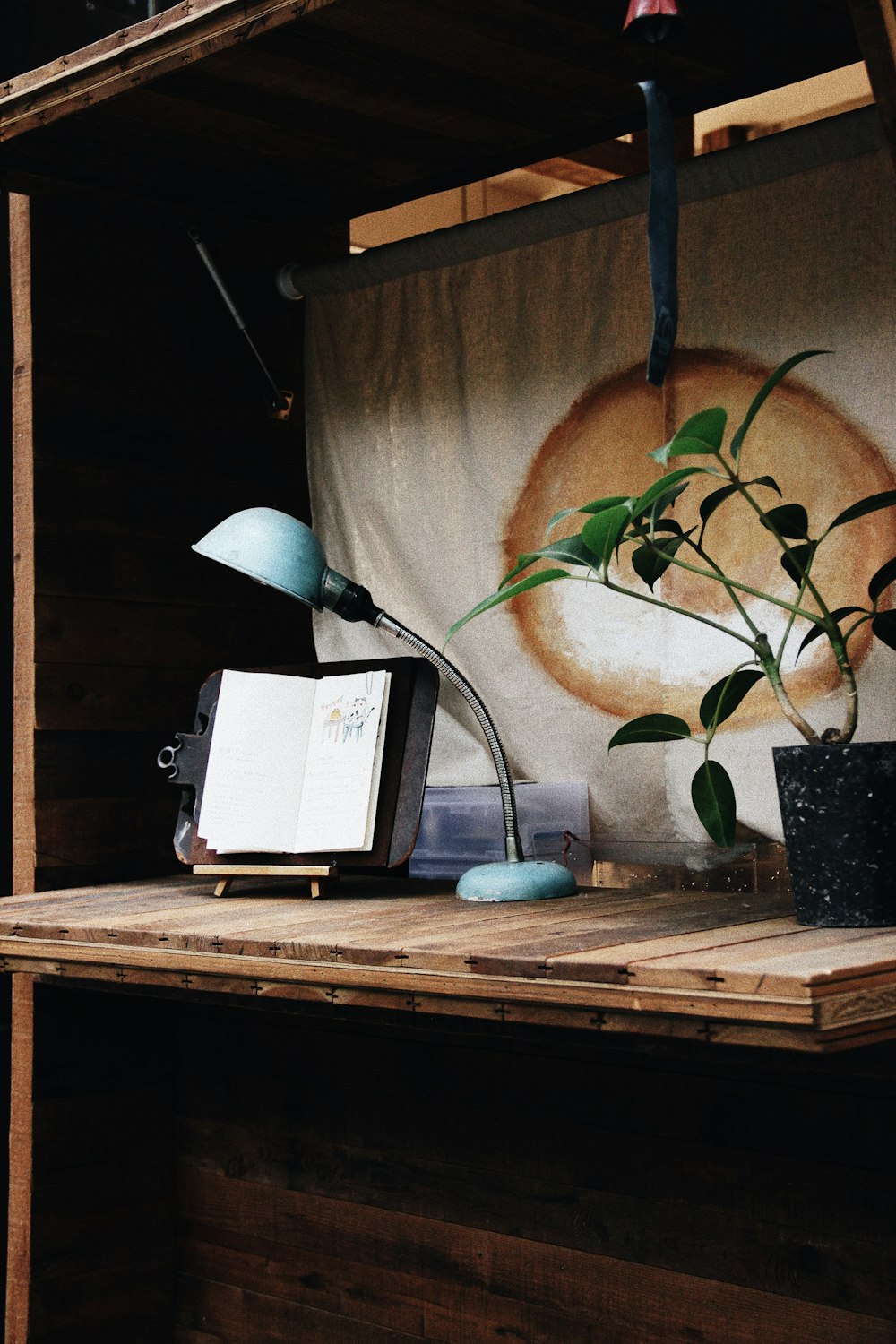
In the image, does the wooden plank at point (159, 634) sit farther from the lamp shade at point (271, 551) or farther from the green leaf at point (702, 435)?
the green leaf at point (702, 435)

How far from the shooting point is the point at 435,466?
8.21 feet

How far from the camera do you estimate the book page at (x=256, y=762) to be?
215 cm

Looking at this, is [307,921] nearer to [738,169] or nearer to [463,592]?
[463,592]

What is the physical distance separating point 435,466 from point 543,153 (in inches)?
20.4

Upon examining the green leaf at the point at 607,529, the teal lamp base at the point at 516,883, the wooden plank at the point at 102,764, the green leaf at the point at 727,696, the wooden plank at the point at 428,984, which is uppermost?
the green leaf at the point at 607,529

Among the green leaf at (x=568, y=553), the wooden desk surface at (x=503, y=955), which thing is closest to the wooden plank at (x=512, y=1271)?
the wooden desk surface at (x=503, y=955)

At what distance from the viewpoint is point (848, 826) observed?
1533 millimetres

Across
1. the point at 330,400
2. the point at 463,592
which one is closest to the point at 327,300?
the point at 330,400

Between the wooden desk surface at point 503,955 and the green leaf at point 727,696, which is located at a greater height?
the green leaf at point 727,696

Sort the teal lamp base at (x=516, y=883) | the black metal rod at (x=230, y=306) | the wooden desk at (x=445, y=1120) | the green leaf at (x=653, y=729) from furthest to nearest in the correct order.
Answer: the black metal rod at (x=230, y=306) → the teal lamp base at (x=516, y=883) → the green leaf at (x=653, y=729) → the wooden desk at (x=445, y=1120)

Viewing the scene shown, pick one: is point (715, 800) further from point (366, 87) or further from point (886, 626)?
point (366, 87)

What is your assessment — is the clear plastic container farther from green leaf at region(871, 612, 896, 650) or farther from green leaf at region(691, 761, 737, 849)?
green leaf at region(871, 612, 896, 650)

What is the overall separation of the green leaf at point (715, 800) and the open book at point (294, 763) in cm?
55

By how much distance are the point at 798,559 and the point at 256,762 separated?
2.84ft
